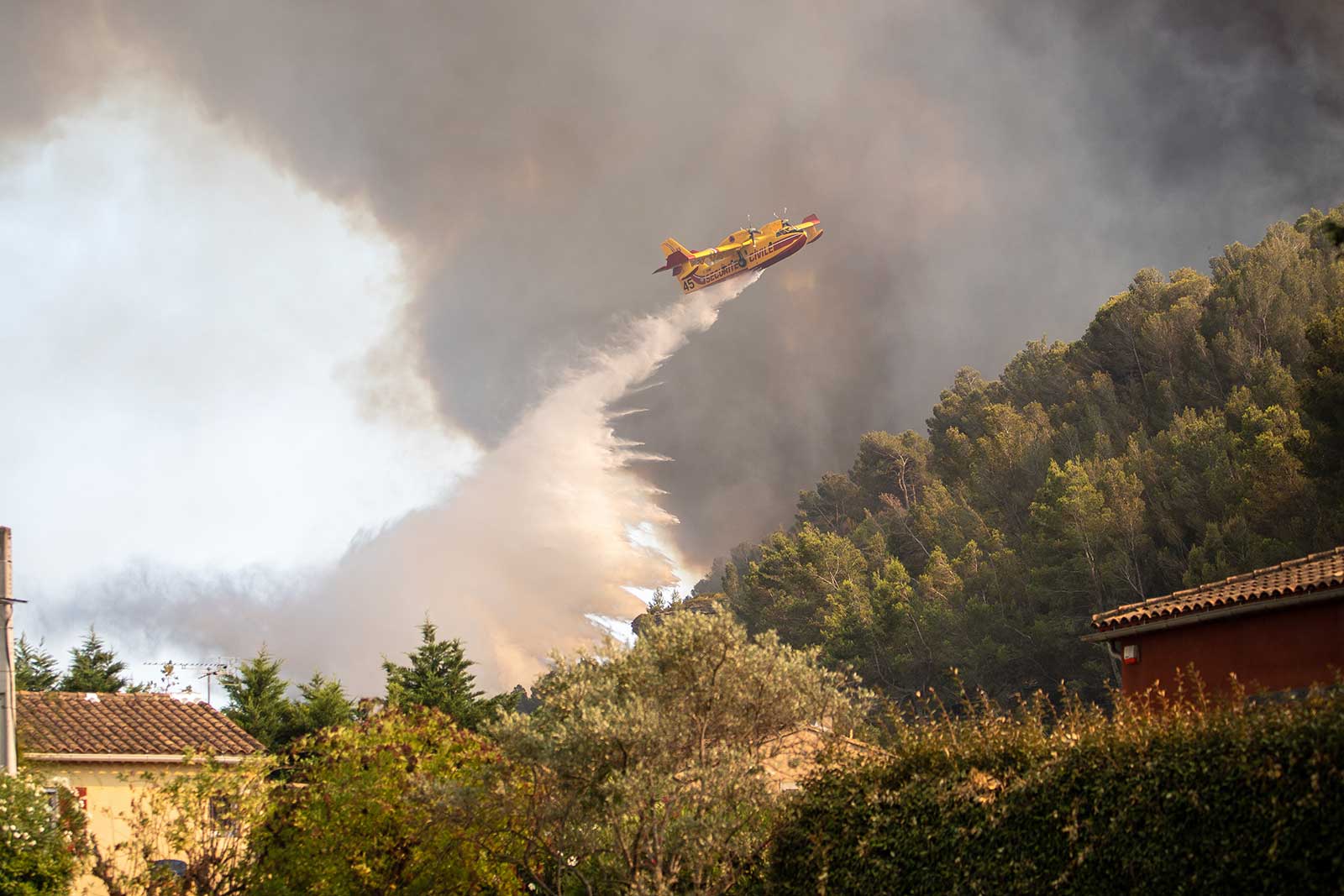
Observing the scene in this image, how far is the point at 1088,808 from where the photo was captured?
12125 mm

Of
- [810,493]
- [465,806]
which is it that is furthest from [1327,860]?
[810,493]

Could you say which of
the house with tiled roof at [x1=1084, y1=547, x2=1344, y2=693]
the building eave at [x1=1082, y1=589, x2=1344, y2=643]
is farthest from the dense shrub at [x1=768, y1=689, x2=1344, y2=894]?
the building eave at [x1=1082, y1=589, x2=1344, y2=643]

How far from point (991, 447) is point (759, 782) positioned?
245 ft

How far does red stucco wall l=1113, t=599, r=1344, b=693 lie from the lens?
20.1m

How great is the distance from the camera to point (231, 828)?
2172 cm

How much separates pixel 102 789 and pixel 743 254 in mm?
80009

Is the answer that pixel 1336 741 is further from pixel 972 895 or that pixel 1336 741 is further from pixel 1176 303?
pixel 1176 303

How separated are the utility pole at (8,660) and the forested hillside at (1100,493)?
3480 centimetres

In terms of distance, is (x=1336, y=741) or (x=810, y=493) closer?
(x=1336, y=741)

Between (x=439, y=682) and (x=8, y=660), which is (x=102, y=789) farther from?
(x=439, y=682)

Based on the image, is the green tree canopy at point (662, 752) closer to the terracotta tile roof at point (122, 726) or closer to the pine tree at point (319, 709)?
the terracotta tile roof at point (122, 726)

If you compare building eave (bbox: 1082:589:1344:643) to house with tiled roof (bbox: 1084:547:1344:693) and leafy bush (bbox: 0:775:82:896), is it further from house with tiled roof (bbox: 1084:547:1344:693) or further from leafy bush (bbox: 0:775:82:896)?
leafy bush (bbox: 0:775:82:896)

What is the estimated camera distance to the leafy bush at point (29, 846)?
1984 cm

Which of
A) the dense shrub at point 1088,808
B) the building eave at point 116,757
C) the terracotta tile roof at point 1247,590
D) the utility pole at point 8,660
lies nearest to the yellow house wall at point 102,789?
the building eave at point 116,757
